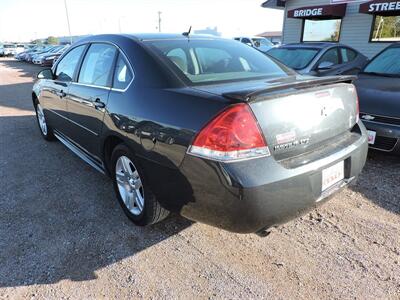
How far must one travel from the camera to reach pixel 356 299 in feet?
6.77

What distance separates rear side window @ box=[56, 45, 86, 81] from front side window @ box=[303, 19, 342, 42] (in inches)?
504

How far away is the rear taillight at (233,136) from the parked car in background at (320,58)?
471 centimetres

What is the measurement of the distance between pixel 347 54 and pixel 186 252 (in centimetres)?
693

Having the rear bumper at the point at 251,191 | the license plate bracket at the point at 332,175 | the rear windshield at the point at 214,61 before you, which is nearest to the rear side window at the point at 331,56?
the rear windshield at the point at 214,61

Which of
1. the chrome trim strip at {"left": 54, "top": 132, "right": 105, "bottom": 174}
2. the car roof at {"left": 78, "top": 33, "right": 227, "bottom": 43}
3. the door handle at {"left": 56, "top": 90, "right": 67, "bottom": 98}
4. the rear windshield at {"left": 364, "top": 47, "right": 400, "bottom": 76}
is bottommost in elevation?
the chrome trim strip at {"left": 54, "top": 132, "right": 105, "bottom": 174}

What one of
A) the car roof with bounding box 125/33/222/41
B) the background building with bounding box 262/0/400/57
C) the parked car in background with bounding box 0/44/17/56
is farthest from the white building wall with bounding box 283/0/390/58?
the parked car in background with bounding box 0/44/17/56

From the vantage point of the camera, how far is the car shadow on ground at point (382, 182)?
3184 millimetres

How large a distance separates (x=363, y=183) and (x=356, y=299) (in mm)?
1780

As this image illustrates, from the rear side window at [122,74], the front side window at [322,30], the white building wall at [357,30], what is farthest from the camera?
the front side window at [322,30]

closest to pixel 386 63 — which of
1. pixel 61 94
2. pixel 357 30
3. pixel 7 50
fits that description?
pixel 61 94

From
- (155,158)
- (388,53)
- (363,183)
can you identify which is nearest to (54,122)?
(155,158)

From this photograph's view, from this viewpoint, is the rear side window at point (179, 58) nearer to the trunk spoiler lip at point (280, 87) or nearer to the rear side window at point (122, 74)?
the rear side window at point (122, 74)

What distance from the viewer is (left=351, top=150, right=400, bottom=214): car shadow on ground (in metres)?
3.18

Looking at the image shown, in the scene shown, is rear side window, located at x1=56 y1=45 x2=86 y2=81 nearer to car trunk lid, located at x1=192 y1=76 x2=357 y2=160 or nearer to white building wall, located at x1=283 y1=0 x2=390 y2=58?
car trunk lid, located at x1=192 y1=76 x2=357 y2=160
